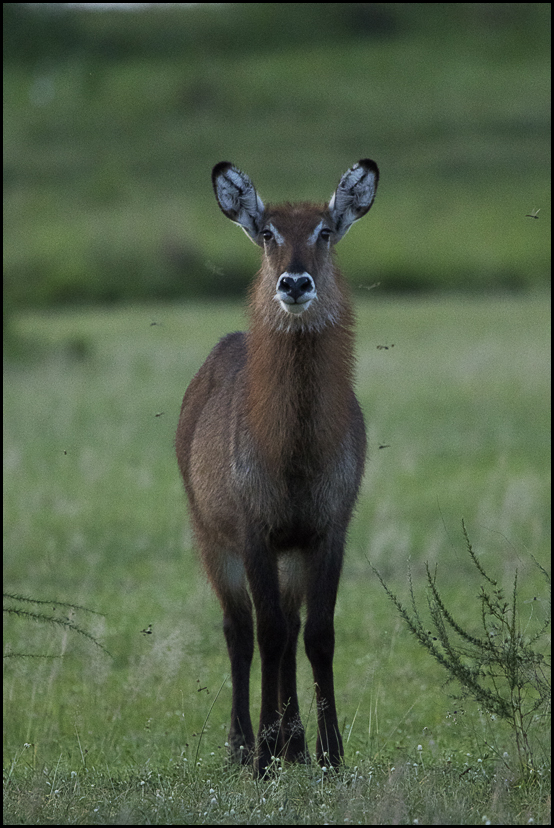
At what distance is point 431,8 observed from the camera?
76.7 m

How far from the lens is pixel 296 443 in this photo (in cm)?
540

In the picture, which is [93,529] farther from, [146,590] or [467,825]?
[467,825]

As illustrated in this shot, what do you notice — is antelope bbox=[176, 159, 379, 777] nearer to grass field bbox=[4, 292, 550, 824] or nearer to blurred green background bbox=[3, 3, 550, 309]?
grass field bbox=[4, 292, 550, 824]

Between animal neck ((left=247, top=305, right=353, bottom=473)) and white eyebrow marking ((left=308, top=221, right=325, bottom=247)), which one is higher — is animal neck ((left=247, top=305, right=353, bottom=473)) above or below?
below

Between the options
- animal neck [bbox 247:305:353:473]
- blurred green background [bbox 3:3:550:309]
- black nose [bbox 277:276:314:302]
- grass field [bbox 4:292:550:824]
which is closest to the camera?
grass field [bbox 4:292:550:824]

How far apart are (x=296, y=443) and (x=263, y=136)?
5644cm

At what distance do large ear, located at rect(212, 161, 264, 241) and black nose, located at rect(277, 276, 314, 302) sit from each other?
61cm

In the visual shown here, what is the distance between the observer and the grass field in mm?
4648

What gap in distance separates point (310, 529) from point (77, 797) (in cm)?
162

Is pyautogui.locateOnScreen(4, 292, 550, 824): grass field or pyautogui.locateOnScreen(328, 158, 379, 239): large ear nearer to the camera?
pyautogui.locateOnScreen(4, 292, 550, 824): grass field

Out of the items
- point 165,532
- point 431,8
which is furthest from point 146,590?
point 431,8

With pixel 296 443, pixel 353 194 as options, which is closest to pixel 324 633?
A: pixel 296 443

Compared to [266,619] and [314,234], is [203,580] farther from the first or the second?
[314,234]

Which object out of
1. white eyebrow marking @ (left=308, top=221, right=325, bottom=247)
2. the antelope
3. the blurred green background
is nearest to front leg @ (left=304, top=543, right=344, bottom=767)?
the antelope
